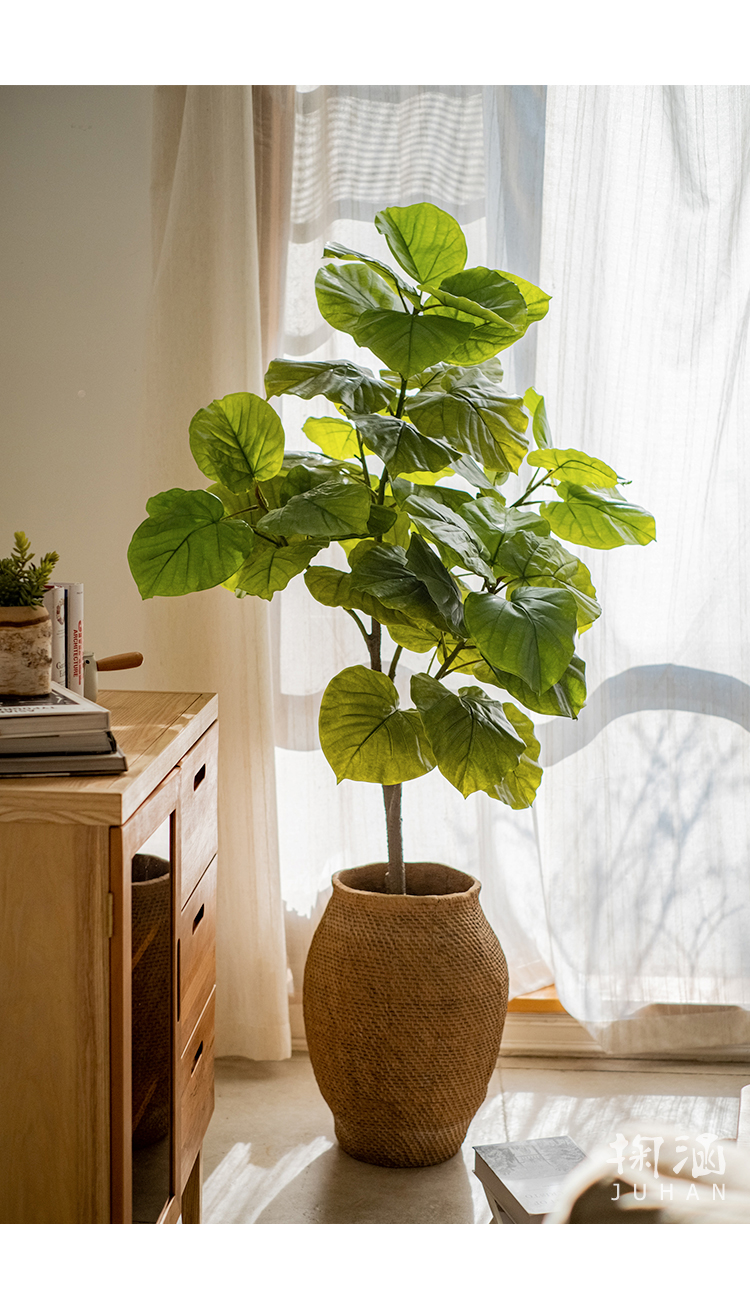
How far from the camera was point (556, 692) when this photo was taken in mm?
1526

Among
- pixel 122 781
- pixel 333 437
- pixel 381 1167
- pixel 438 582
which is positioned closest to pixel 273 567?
pixel 438 582

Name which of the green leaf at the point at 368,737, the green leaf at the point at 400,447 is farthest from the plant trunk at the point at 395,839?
the green leaf at the point at 400,447

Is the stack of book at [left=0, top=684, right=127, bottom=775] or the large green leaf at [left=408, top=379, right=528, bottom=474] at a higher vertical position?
the large green leaf at [left=408, top=379, right=528, bottom=474]

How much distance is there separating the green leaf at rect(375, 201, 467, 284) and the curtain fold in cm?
49

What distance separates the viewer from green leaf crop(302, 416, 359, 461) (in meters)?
1.86

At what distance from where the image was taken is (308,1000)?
71.7 inches

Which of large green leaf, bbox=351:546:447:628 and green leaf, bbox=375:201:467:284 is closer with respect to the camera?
large green leaf, bbox=351:546:447:628

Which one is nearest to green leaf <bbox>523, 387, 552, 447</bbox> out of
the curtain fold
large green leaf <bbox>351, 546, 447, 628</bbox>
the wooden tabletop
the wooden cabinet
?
large green leaf <bbox>351, 546, 447, 628</bbox>

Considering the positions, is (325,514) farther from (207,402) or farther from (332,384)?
(207,402)

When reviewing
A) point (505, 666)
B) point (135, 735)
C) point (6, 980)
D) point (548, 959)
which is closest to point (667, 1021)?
point (548, 959)

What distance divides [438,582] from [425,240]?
21.6 inches

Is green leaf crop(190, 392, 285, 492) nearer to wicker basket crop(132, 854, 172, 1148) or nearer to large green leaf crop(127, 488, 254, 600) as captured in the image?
large green leaf crop(127, 488, 254, 600)
